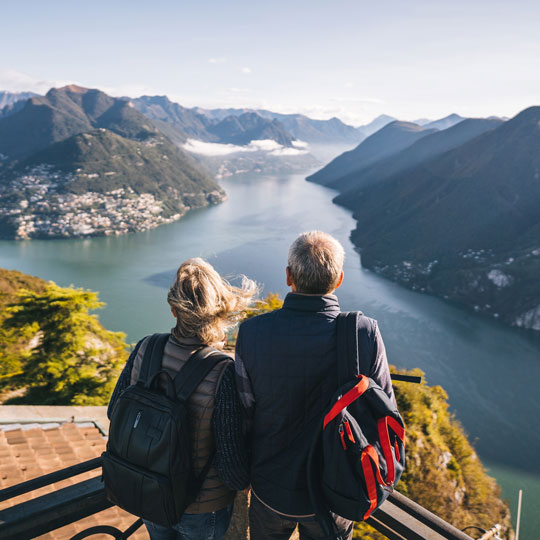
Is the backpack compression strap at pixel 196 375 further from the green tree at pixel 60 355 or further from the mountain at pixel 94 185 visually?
the mountain at pixel 94 185

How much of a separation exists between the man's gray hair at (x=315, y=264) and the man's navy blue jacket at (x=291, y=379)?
47 mm

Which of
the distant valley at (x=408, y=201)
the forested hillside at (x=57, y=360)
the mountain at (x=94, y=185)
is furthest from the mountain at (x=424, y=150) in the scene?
the forested hillside at (x=57, y=360)

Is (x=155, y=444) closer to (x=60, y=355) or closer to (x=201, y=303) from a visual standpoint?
(x=201, y=303)

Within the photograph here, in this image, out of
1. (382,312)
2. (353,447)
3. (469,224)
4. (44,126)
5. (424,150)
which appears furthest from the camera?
(44,126)

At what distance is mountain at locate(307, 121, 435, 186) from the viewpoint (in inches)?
6469

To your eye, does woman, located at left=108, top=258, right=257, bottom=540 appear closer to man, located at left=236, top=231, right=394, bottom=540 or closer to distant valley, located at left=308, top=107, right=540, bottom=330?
man, located at left=236, top=231, right=394, bottom=540

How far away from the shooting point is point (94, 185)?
10662cm

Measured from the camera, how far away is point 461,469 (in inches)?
536

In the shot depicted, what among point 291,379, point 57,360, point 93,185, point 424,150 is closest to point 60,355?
point 57,360

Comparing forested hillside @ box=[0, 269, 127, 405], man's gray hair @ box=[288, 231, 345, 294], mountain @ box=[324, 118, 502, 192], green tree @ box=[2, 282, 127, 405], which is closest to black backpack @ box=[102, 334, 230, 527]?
man's gray hair @ box=[288, 231, 345, 294]

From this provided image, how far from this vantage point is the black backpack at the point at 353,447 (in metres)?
1.36

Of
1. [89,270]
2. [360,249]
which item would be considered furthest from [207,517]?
[360,249]

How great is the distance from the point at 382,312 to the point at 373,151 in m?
150

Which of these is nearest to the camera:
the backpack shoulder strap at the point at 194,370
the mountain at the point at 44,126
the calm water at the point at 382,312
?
the backpack shoulder strap at the point at 194,370
